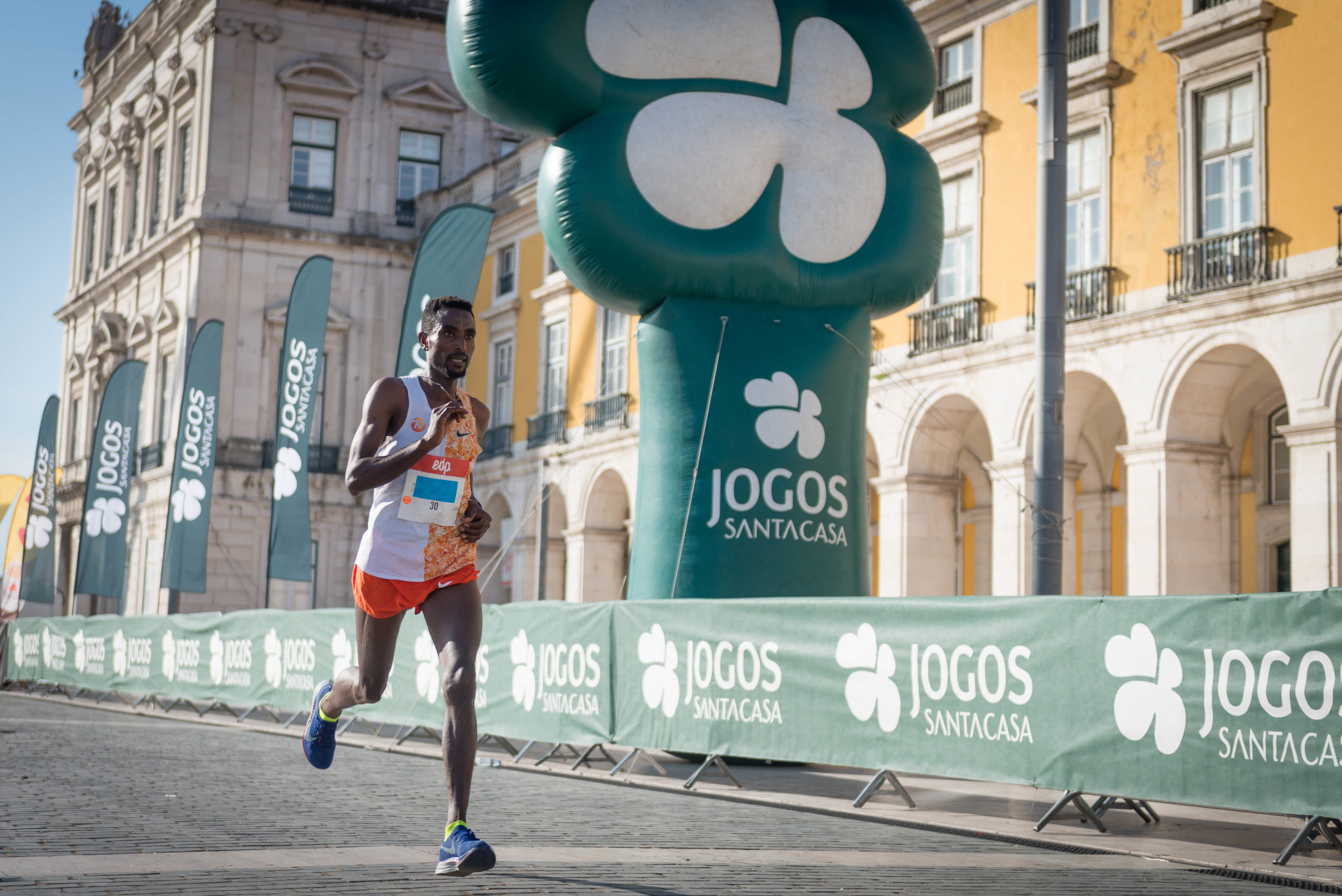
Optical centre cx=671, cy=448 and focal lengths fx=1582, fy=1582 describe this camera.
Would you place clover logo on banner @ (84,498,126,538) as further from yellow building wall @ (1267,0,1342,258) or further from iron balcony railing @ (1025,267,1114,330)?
yellow building wall @ (1267,0,1342,258)

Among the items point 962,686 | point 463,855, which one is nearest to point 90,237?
point 962,686

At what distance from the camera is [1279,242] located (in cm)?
1939

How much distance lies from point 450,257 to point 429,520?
11.9m

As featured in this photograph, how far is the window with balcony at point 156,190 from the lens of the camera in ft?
147

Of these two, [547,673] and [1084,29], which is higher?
[1084,29]

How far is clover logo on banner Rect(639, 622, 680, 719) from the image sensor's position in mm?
10461

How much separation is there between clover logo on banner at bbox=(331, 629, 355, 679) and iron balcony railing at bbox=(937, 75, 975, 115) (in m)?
14.7

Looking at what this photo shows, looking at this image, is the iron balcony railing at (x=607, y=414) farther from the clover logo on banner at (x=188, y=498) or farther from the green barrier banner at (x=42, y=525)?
the green barrier banner at (x=42, y=525)

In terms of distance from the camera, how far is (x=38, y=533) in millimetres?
30906

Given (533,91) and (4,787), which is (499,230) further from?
(4,787)

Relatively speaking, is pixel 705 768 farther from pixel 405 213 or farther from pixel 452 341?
pixel 405 213

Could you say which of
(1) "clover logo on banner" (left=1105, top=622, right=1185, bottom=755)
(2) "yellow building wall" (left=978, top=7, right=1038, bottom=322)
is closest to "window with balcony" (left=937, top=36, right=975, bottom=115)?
(2) "yellow building wall" (left=978, top=7, right=1038, bottom=322)

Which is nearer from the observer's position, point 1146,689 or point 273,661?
point 1146,689

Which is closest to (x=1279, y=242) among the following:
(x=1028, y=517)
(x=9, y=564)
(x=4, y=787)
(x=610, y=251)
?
(x=1028, y=517)
